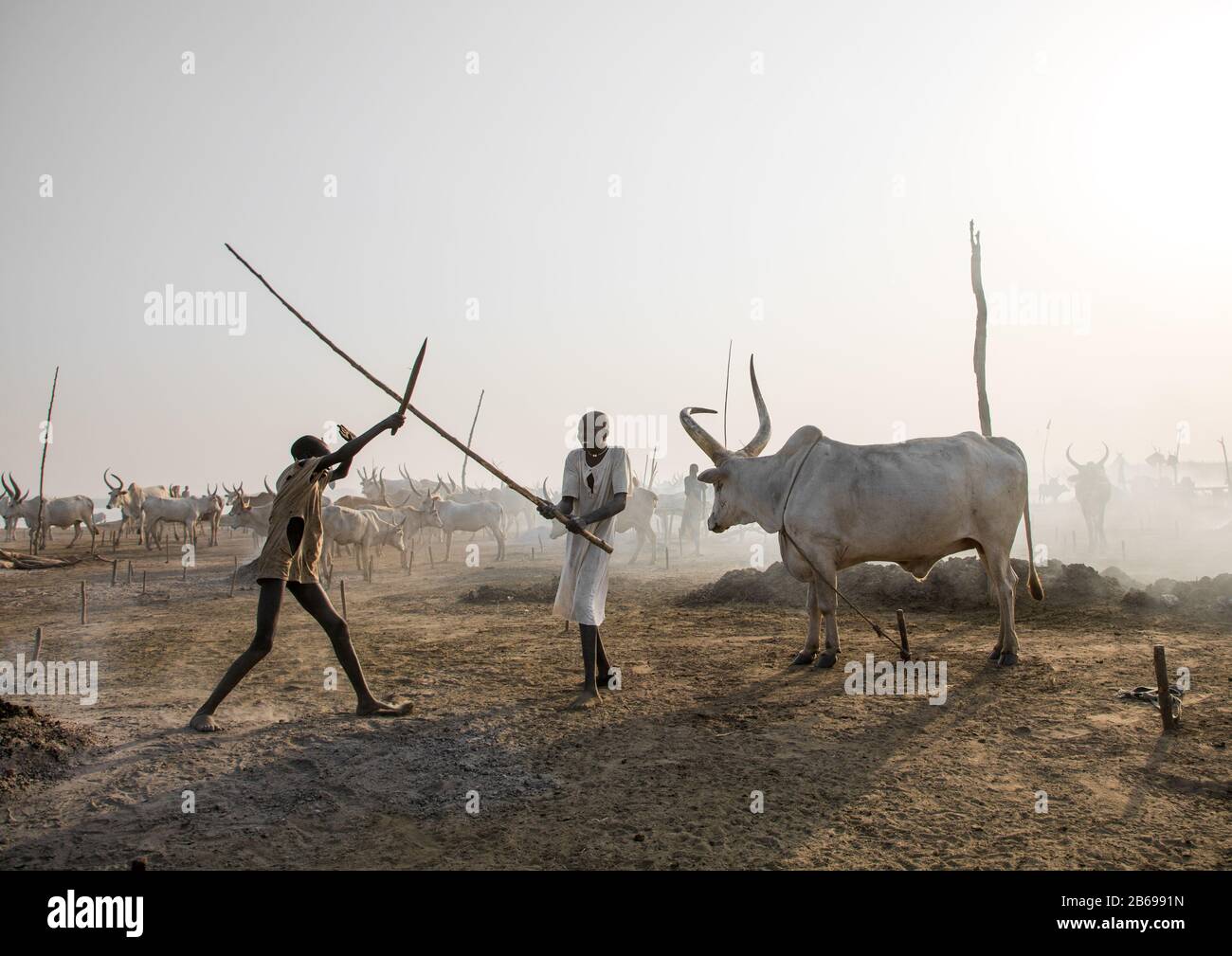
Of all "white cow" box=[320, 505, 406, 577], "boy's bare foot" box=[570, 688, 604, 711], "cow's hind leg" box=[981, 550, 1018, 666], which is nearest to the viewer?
"boy's bare foot" box=[570, 688, 604, 711]

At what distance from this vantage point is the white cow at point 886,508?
24.7 feet

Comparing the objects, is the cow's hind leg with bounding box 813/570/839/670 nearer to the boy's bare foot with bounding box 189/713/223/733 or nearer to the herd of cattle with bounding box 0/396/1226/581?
the boy's bare foot with bounding box 189/713/223/733

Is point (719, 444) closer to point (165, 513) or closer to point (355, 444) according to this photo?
point (355, 444)

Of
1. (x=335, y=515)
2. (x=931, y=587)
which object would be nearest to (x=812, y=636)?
(x=931, y=587)

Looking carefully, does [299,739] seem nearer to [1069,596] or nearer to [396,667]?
[396,667]

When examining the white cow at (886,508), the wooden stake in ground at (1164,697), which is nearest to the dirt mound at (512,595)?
the white cow at (886,508)

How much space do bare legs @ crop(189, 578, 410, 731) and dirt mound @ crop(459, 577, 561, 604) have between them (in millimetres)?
7820

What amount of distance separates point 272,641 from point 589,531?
8.23 ft

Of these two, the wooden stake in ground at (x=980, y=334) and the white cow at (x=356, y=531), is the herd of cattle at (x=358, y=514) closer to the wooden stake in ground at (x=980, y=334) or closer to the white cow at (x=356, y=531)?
the white cow at (x=356, y=531)

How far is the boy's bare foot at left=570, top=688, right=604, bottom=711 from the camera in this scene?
20.6 feet

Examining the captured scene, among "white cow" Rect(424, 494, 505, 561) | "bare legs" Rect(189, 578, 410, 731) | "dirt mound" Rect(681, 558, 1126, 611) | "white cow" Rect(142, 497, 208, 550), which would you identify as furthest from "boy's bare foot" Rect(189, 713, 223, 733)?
"white cow" Rect(142, 497, 208, 550)

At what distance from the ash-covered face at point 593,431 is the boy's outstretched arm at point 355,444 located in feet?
5.01
